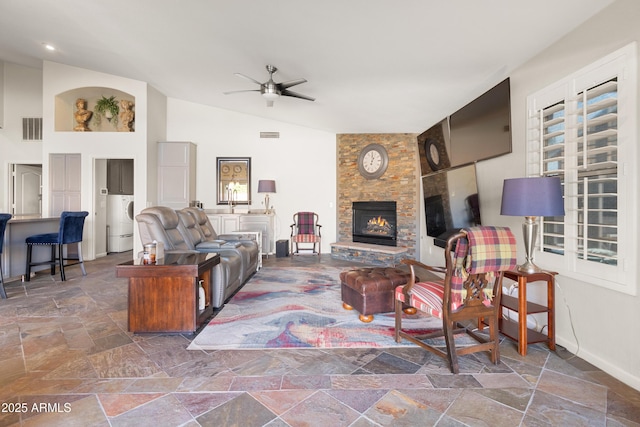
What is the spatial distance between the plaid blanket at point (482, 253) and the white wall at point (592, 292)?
2.49 feet

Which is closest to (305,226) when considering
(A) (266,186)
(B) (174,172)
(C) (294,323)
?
(A) (266,186)

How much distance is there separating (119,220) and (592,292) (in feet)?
26.7

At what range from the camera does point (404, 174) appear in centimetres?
641

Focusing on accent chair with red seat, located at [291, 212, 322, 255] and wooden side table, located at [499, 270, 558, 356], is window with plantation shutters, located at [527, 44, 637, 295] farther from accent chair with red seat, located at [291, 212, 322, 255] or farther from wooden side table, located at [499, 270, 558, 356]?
accent chair with red seat, located at [291, 212, 322, 255]

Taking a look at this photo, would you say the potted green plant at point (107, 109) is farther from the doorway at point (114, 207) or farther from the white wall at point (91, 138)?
the doorway at point (114, 207)

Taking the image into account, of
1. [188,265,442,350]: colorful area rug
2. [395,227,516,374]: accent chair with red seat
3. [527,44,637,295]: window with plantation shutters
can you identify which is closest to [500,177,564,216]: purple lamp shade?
[527,44,637,295]: window with plantation shutters

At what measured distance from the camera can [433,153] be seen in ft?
16.6

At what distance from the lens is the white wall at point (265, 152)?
23.1 ft

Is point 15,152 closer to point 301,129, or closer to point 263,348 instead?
point 301,129

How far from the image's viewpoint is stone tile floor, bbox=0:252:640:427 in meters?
1.64

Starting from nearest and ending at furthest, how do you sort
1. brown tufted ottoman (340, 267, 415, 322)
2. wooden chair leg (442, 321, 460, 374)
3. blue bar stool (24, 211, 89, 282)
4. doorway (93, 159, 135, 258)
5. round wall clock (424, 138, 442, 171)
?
wooden chair leg (442, 321, 460, 374), brown tufted ottoman (340, 267, 415, 322), blue bar stool (24, 211, 89, 282), round wall clock (424, 138, 442, 171), doorway (93, 159, 135, 258)

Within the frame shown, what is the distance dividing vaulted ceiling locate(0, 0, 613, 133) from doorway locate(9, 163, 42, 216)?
106 inches

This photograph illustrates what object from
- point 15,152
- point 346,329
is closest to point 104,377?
point 346,329

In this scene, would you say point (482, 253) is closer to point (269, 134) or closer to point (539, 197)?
point (539, 197)
